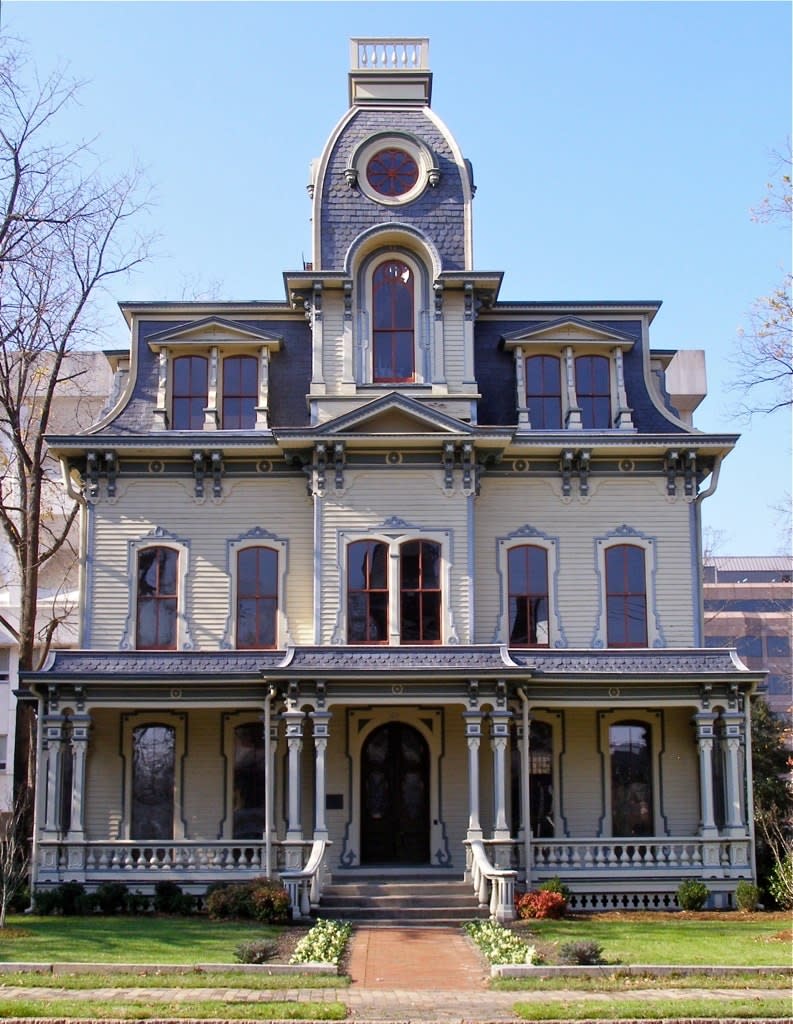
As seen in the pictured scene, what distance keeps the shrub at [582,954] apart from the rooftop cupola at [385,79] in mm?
19996

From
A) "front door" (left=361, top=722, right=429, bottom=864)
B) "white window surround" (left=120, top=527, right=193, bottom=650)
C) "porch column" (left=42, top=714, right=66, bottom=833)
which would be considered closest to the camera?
"porch column" (left=42, top=714, right=66, bottom=833)

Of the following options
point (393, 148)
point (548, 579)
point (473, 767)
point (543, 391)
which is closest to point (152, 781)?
point (473, 767)

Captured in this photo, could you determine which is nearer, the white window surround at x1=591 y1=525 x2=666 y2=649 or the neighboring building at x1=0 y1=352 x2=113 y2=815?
the white window surround at x1=591 y1=525 x2=666 y2=649

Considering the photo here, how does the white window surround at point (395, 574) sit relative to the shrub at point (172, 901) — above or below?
above

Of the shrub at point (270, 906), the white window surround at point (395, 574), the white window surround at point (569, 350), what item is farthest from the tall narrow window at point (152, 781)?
the white window surround at point (569, 350)

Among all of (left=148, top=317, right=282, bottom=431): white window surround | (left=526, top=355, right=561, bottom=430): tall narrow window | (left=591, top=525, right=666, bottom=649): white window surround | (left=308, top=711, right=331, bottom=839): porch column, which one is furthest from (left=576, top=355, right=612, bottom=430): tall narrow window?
(left=308, top=711, right=331, bottom=839): porch column

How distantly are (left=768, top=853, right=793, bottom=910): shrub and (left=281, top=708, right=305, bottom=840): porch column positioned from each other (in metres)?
8.61

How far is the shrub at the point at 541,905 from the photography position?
22453 millimetres

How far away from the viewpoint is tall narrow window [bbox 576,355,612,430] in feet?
94.4

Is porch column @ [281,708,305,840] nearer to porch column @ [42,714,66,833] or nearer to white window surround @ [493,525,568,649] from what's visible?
porch column @ [42,714,66,833]

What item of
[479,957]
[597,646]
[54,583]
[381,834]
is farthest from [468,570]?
[54,583]

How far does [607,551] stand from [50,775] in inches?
474

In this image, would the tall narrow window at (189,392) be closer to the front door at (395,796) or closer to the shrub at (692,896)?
the front door at (395,796)

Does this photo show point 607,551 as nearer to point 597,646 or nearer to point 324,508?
point 597,646
